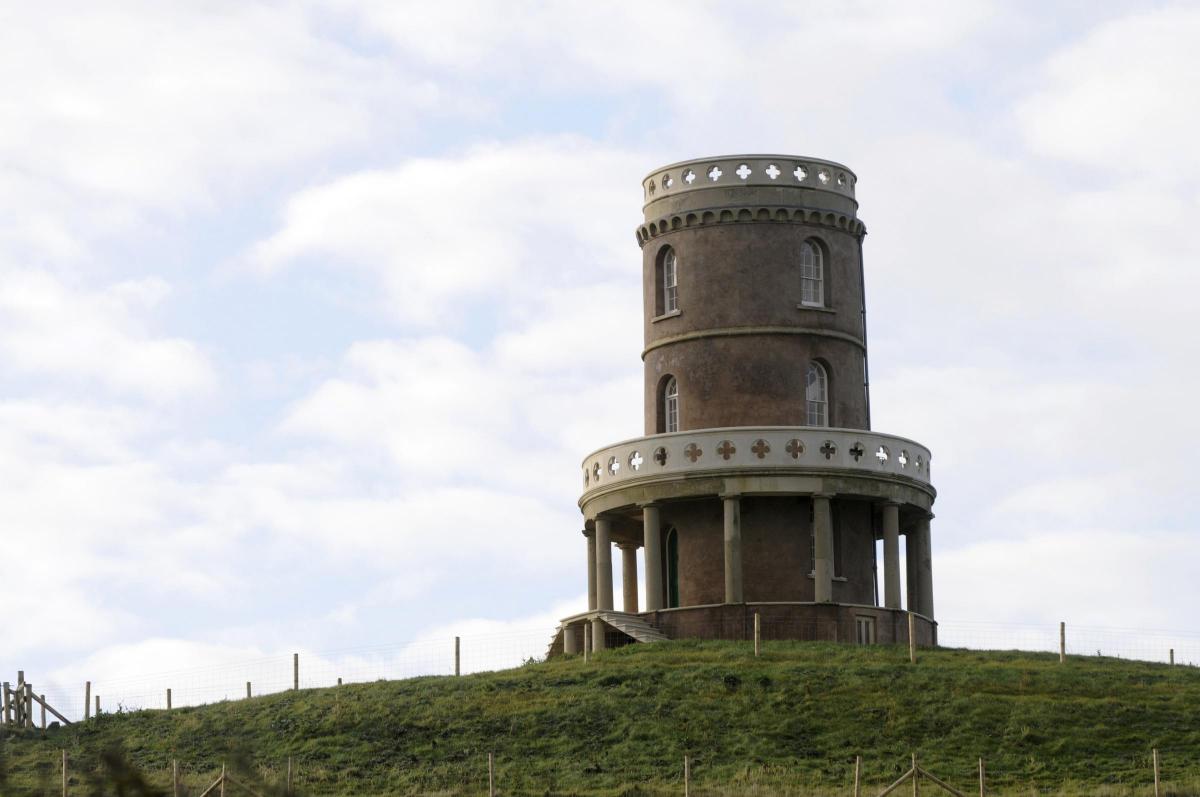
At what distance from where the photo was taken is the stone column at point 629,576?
2345 inches

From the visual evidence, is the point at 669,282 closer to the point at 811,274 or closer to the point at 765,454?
the point at 811,274

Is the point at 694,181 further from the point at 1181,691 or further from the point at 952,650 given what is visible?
the point at 1181,691

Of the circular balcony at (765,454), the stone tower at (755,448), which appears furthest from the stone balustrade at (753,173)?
the circular balcony at (765,454)

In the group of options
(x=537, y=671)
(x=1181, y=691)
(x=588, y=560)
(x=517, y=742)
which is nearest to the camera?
(x=517, y=742)

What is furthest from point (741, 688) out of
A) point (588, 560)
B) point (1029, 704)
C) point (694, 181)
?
point (694, 181)

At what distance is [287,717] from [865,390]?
20.1 metres

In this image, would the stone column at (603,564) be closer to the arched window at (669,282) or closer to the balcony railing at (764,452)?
the balcony railing at (764,452)

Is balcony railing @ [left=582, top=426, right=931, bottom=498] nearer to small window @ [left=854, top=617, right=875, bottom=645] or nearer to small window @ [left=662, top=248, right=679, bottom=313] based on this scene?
small window @ [left=854, top=617, right=875, bottom=645]

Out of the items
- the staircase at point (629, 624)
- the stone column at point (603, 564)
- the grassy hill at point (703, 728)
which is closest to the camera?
the grassy hill at point (703, 728)

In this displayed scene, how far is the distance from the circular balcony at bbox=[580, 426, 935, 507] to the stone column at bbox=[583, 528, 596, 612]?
298cm

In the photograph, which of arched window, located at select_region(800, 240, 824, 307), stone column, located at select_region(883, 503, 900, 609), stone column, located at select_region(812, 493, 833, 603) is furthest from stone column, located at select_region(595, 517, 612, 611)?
arched window, located at select_region(800, 240, 824, 307)

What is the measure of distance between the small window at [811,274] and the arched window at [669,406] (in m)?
4.21

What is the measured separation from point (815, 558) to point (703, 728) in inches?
488

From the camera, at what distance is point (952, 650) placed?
168 ft
